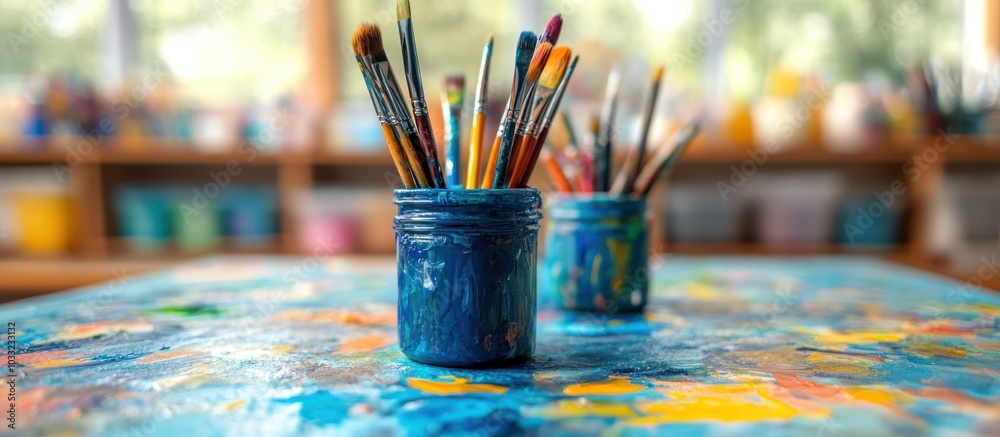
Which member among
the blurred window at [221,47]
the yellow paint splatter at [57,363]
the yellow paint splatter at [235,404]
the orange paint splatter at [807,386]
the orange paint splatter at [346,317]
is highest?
the blurred window at [221,47]

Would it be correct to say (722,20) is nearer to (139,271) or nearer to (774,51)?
(774,51)

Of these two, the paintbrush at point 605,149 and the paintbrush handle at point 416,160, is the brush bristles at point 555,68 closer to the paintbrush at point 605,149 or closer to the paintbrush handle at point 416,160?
A: the paintbrush handle at point 416,160

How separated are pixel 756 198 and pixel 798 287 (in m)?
1.46

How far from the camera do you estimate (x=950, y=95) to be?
2414 millimetres

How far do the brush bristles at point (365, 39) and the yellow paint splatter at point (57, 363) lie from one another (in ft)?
1.16

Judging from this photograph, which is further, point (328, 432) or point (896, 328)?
point (896, 328)

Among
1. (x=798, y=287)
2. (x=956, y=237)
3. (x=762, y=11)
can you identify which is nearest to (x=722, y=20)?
(x=762, y=11)

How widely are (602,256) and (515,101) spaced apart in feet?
1.06

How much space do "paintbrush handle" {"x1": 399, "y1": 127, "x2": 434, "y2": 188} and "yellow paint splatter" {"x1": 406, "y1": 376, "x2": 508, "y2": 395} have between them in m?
0.17

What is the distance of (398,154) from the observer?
26.2 inches

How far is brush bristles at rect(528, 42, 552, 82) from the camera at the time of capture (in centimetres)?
64

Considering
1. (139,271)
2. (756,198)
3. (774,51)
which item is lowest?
(139,271)

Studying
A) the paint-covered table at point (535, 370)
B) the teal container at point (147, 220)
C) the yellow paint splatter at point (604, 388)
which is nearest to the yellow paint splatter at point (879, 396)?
the paint-covered table at point (535, 370)

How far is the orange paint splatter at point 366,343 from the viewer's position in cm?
72
